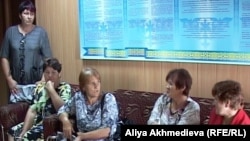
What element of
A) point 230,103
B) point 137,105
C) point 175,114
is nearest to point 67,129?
point 137,105

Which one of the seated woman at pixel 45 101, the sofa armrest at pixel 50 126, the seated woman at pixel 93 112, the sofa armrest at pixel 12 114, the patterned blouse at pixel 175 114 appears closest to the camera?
the patterned blouse at pixel 175 114

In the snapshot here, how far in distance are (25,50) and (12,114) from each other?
67cm

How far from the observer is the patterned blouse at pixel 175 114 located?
101 inches

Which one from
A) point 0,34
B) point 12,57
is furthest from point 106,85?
point 0,34

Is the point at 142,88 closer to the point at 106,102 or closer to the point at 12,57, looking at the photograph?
the point at 106,102

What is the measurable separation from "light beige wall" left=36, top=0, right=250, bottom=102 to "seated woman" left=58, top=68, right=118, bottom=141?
68 centimetres

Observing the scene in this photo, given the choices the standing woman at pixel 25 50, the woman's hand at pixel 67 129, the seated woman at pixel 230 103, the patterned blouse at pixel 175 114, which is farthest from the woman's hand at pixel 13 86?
the seated woman at pixel 230 103

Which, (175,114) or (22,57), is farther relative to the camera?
(22,57)

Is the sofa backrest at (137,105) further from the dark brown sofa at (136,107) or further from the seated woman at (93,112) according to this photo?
the seated woman at (93,112)

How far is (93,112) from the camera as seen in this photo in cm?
289

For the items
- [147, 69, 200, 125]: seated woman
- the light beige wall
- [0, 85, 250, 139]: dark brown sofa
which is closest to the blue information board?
the light beige wall

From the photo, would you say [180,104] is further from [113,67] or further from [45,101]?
[45,101]

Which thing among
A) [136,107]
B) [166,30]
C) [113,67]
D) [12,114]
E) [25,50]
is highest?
[166,30]

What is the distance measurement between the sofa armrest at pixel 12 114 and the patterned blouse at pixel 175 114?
1571 millimetres
